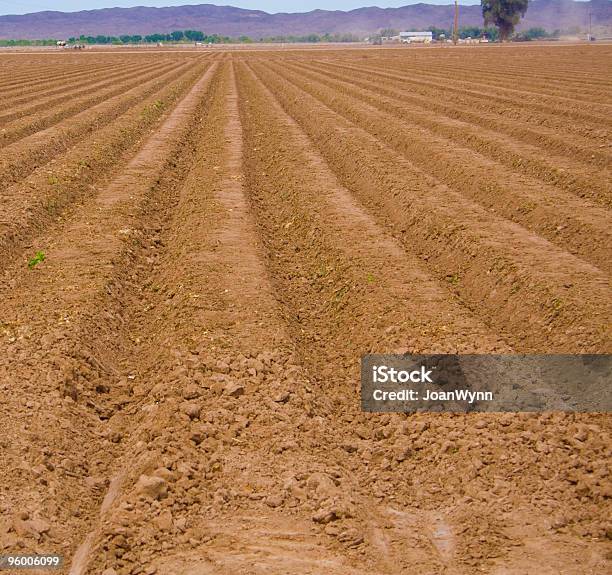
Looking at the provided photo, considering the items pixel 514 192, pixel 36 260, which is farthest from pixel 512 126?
pixel 36 260

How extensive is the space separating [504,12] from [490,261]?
5067 inches

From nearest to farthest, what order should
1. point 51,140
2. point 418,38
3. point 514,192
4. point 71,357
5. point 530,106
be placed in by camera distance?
point 71,357 < point 514,192 < point 51,140 < point 530,106 < point 418,38

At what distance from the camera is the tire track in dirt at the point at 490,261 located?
6.94m

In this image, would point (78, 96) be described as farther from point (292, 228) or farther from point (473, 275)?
point (473, 275)

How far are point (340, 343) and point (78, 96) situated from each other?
23.8 meters

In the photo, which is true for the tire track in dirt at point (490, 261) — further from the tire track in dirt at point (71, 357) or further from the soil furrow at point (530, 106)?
the soil furrow at point (530, 106)

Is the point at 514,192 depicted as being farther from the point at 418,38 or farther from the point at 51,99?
the point at 418,38

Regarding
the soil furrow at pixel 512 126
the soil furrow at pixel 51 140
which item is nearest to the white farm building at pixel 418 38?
the soil furrow at pixel 512 126

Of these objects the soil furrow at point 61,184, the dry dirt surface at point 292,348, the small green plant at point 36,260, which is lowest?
the dry dirt surface at point 292,348

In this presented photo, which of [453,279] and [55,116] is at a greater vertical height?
[55,116]

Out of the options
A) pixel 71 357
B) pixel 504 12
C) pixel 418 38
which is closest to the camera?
pixel 71 357

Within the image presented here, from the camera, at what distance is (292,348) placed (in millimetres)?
6621

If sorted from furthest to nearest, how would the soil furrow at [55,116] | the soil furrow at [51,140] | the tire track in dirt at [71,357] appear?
the soil furrow at [55,116] < the soil furrow at [51,140] < the tire track in dirt at [71,357]

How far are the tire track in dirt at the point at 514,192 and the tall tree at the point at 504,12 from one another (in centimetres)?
11751
